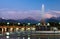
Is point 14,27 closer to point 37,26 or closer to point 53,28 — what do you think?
point 37,26

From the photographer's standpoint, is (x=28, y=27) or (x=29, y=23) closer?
(x=29, y=23)

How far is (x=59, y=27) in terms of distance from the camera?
35.0 m

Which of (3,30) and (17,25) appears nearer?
(3,30)

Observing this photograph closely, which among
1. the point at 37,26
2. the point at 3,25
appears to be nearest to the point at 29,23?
the point at 37,26

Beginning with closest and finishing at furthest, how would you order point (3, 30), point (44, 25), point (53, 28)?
point (3, 30) → point (53, 28) → point (44, 25)

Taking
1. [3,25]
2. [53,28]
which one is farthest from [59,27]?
[3,25]

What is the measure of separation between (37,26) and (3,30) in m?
5.44

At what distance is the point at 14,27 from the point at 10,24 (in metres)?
1.08

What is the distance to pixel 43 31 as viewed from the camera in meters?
34.5

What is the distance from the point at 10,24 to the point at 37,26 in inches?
165

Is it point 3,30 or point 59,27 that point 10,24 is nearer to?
point 3,30

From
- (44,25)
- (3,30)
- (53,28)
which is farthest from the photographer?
(44,25)

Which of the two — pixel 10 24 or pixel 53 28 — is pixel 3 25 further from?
pixel 53 28

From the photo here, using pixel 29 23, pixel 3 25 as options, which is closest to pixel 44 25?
pixel 29 23
